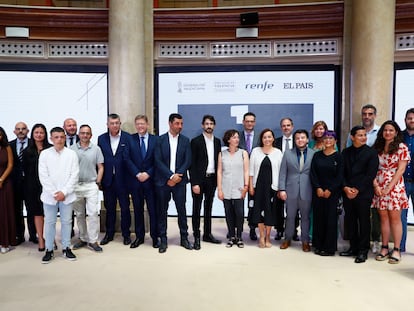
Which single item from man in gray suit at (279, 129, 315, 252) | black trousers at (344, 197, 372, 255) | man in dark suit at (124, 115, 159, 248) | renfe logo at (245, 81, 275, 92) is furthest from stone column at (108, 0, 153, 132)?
black trousers at (344, 197, 372, 255)

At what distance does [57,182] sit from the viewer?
153 inches

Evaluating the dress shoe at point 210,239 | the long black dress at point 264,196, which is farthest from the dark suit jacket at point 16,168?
the long black dress at point 264,196

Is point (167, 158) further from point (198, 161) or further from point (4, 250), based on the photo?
point (4, 250)

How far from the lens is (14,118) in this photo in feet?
19.9

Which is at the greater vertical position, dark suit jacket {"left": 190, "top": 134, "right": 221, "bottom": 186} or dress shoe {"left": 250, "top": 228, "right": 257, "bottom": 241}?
dark suit jacket {"left": 190, "top": 134, "right": 221, "bottom": 186}

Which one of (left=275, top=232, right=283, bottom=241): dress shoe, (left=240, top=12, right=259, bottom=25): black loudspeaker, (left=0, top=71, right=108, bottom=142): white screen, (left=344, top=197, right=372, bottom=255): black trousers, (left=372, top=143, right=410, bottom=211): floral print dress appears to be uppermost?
(left=240, top=12, right=259, bottom=25): black loudspeaker

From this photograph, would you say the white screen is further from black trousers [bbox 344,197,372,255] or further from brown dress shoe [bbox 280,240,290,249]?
black trousers [bbox 344,197,372,255]

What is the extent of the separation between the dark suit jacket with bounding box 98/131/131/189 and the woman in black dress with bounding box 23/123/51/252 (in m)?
0.68

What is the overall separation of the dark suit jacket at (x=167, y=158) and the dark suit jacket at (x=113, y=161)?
0.45 metres

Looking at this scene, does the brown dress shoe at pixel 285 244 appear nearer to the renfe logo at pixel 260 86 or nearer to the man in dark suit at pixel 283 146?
the man in dark suit at pixel 283 146

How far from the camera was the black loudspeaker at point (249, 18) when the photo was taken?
5.63 metres

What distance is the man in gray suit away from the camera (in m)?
4.25

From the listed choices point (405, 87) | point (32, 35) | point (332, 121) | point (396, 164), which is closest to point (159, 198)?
point (396, 164)

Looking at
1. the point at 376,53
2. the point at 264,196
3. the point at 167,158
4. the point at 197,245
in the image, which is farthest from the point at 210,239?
the point at 376,53
